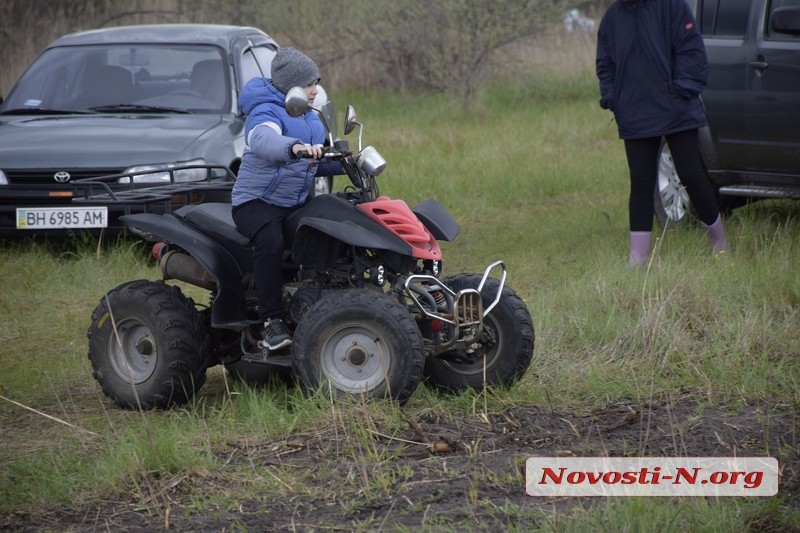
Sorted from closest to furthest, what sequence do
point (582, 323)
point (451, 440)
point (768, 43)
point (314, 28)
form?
point (451, 440)
point (582, 323)
point (768, 43)
point (314, 28)

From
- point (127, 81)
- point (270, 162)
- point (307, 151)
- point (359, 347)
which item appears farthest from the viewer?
point (127, 81)

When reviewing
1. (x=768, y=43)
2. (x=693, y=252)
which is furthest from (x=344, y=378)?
(x=768, y=43)

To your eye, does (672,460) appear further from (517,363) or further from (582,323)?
(582,323)

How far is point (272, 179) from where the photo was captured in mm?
4863

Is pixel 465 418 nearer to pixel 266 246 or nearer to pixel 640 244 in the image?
pixel 266 246

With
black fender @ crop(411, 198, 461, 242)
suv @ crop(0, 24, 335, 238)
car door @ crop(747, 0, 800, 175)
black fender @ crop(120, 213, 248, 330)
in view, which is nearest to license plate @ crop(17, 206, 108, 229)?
suv @ crop(0, 24, 335, 238)

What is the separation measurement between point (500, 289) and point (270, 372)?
122 centimetres

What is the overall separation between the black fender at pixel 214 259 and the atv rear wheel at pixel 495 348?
2.77ft

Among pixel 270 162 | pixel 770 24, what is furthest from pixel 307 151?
pixel 770 24

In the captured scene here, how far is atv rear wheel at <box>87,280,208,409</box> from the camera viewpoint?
4.96 m

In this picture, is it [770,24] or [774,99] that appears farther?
[770,24]

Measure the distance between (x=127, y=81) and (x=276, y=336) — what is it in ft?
15.2

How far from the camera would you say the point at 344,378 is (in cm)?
467

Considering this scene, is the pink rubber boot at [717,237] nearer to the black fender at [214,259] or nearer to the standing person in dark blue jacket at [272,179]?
the standing person in dark blue jacket at [272,179]
